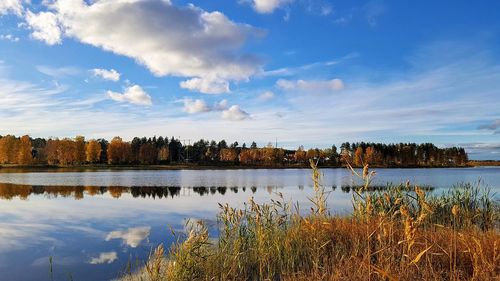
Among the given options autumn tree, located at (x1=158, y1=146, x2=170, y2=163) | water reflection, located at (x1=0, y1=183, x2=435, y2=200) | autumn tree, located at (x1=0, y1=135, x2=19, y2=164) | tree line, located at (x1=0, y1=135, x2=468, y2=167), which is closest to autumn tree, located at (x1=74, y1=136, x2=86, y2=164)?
tree line, located at (x1=0, y1=135, x2=468, y2=167)

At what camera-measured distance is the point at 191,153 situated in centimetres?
15000

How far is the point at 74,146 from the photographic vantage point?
333 feet

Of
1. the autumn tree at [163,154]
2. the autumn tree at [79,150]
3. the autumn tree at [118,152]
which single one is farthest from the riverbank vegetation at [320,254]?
the autumn tree at [163,154]

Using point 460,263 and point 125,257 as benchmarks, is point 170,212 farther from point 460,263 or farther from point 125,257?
point 460,263

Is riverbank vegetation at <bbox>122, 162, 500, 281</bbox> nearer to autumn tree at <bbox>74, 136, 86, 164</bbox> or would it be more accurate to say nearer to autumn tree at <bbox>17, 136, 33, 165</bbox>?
autumn tree at <bbox>17, 136, 33, 165</bbox>

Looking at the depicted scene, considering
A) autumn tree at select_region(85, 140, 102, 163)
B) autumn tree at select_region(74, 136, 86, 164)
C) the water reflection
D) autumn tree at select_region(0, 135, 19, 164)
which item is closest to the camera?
the water reflection

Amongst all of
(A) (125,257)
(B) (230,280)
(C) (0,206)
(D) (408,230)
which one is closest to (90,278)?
(A) (125,257)

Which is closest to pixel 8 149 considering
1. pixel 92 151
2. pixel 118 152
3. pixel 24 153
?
pixel 24 153

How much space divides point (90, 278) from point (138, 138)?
14575 centimetres

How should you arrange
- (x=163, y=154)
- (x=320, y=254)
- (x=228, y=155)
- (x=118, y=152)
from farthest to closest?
(x=228, y=155)
(x=163, y=154)
(x=118, y=152)
(x=320, y=254)

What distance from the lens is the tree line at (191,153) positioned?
325 ft

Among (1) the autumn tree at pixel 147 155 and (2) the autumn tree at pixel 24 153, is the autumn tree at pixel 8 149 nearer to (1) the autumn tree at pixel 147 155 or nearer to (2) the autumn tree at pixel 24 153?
(2) the autumn tree at pixel 24 153

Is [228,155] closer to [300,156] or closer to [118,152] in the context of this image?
[300,156]

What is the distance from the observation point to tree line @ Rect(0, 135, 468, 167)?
99.2 m
